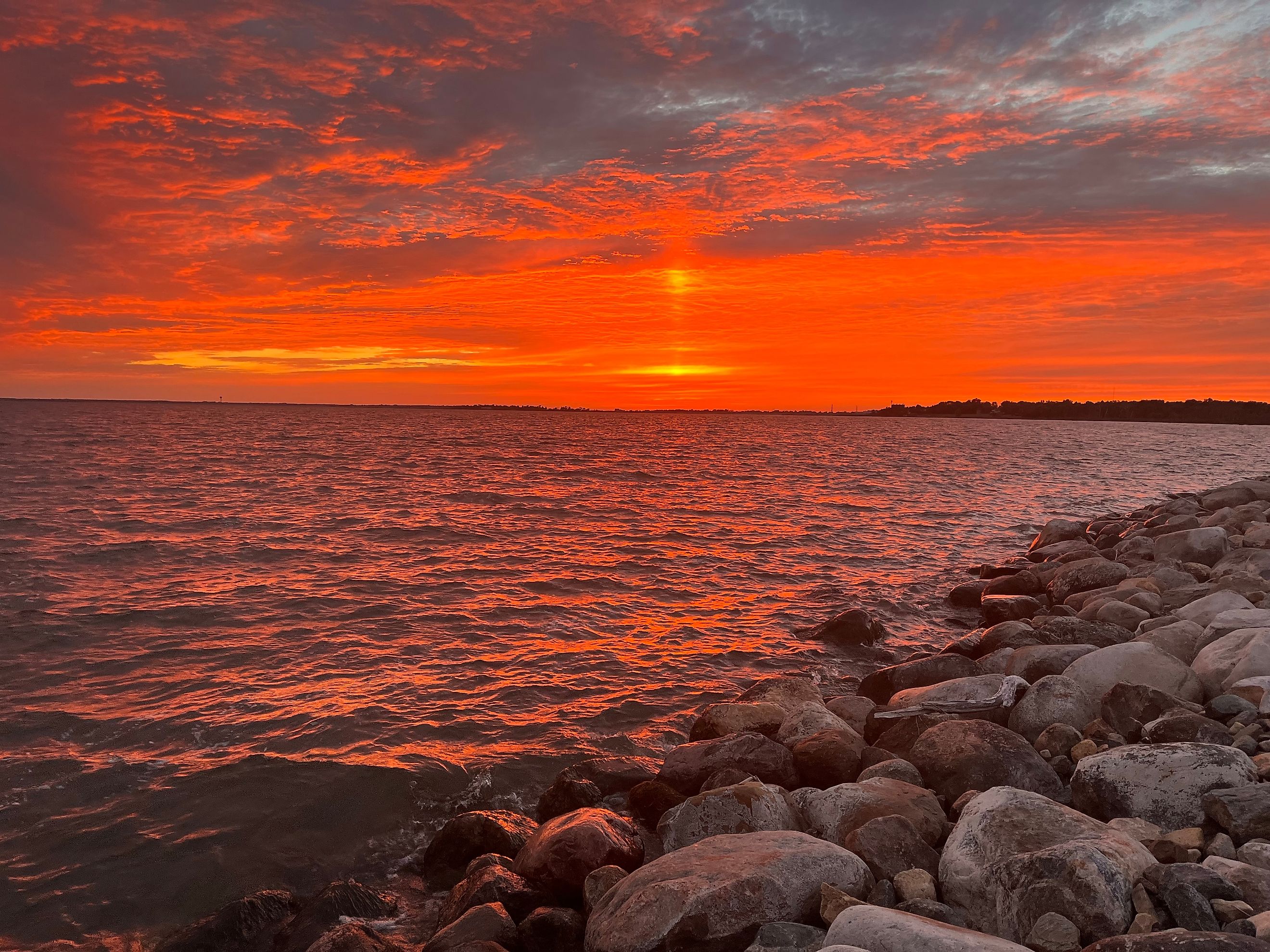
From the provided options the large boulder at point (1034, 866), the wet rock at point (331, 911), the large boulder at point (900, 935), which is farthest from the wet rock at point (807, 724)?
the wet rock at point (331, 911)

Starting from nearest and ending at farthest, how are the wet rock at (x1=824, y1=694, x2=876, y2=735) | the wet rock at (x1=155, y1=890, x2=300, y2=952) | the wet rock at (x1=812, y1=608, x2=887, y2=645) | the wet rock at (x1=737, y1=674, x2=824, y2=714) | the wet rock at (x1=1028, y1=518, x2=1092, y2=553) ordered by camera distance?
the wet rock at (x1=155, y1=890, x2=300, y2=952), the wet rock at (x1=824, y1=694, x2=876, y2=735), the wet rock at (x1=737, y1=674, x2=824, y2=714), the wet rock at (x1=812, y1=608, x2=887, y2=645), the wet rock at (x1=1028, y1=518, x2=1092, y2=553)

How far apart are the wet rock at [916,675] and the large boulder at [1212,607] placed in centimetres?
290

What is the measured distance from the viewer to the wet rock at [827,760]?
800 centimetres

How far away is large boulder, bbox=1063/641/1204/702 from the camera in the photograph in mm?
8219

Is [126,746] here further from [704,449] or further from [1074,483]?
[704,449]

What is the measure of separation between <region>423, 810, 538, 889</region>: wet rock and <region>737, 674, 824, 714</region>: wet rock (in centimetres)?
354

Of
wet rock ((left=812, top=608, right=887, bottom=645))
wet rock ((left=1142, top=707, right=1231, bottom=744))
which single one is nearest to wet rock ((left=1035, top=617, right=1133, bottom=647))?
wet rock ((left=1142, top=707, right=1231, bottom=744))

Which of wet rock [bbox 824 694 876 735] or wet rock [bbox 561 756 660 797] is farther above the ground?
wet rock [bbox 824 694 876 735]

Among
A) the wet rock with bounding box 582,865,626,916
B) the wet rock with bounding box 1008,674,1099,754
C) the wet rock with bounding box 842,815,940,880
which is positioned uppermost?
the wet rock with bounding box 1008,674,1099,754

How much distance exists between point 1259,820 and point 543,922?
16.8 ft

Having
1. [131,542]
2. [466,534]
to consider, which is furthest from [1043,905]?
[131,542]

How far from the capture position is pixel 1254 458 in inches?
2704

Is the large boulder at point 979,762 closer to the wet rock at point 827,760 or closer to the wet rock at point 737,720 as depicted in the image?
the wet rock at point 827,760

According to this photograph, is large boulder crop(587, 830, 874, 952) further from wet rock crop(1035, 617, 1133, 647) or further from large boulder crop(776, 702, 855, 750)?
wet rock crop(1035, 617, 1133, 647)
